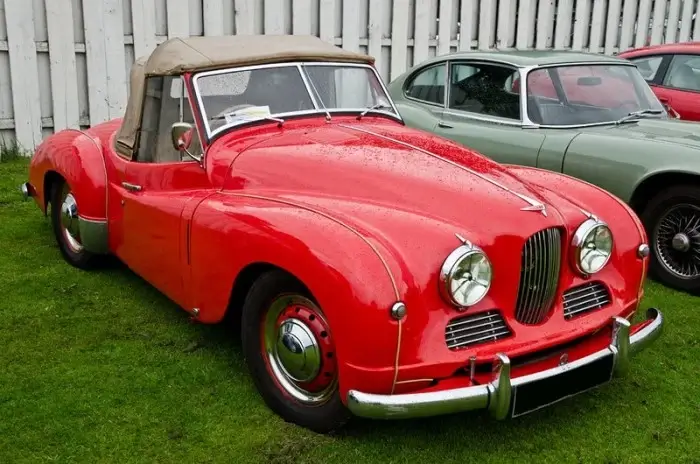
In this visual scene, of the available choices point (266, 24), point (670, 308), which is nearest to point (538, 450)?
point (670, 308)

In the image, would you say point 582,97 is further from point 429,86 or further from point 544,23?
point 544,23

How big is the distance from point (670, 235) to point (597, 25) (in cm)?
733

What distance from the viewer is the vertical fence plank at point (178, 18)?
335 inches

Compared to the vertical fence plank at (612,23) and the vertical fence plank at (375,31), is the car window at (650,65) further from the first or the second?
the vertical fence plank at (612,23)

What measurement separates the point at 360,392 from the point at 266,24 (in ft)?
23.0

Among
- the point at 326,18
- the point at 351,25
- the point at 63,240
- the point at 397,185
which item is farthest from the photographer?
the point at 351,25

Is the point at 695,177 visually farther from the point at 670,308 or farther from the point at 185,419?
the point at 185,419

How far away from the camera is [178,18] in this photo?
8.57 metres

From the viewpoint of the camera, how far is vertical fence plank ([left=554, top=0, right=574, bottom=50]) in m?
11.1

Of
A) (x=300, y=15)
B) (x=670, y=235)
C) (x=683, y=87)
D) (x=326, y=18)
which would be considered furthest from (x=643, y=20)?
(x=670, y=235)

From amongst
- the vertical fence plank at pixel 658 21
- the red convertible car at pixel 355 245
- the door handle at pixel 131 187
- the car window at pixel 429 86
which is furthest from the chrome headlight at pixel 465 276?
the vertical fence plank at pixel 658 21

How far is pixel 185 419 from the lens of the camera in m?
3.36

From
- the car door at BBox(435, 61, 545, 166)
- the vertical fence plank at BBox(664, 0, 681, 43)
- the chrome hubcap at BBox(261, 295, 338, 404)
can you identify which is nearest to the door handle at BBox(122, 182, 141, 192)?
the chrome hubcap at BBox(261, 295, 338, 404)

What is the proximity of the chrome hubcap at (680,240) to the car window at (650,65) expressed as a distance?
3.08 metres
